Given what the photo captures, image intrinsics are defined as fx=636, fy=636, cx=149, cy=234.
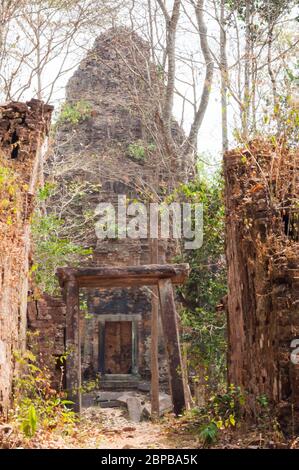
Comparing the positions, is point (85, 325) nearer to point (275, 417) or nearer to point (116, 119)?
point (116, 119)

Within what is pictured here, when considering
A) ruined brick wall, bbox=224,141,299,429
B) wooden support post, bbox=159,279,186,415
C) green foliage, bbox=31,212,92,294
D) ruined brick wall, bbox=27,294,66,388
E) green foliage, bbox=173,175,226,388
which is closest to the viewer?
ruined brick wall, bbox=224,141,299,429

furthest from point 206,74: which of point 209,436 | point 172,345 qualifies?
point 209,436

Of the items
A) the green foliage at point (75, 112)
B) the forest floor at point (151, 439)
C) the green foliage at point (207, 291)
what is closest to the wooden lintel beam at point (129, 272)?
the forest floor at point (151, 439)

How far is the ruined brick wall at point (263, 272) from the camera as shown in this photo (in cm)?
604

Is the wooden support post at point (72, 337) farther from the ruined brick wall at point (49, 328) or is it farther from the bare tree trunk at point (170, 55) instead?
the bare tree trunk at point (170, 55)

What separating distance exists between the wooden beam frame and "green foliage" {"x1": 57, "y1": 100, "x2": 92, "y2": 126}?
10997 mm

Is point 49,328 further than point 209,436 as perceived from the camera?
Yes

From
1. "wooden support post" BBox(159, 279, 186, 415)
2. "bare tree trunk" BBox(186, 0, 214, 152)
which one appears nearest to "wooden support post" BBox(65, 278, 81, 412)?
"wooden support post" BBox(159, 279, 186, 415)

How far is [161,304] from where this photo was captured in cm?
1041

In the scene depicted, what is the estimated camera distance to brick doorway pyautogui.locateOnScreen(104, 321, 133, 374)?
66.7ft

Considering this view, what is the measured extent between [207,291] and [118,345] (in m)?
8.29

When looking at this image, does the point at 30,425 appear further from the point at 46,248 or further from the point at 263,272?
the point at 46,248

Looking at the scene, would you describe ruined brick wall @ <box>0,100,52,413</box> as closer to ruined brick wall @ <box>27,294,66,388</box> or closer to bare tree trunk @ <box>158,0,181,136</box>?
ruined brick wall @ <box>27,294,66,388</box>
